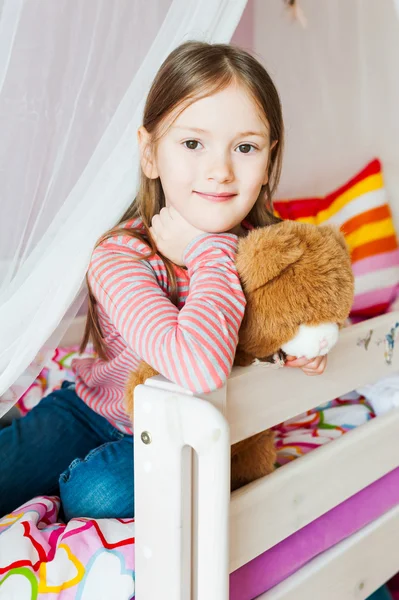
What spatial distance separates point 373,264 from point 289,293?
89 centimetres

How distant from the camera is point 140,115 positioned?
0.94 m

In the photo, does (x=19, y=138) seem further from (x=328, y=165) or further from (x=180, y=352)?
(x=328, y=165)

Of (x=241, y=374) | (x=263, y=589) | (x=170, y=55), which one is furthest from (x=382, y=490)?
(x=170, y=55)

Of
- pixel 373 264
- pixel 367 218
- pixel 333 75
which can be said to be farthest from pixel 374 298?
pixel 333 75

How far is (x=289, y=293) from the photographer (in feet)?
2.74

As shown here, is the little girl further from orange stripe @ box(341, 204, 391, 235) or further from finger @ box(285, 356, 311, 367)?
orange stripe @ box(341, 204, 391, 235)

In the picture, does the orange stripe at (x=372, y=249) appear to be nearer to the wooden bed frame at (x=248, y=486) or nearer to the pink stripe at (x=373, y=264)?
the pink stripe at (x=373, y=264)

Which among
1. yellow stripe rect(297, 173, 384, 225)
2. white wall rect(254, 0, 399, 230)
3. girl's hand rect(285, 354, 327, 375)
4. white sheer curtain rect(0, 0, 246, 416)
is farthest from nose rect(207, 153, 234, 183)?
yellow stripe rect(297, 173, 384, 225)

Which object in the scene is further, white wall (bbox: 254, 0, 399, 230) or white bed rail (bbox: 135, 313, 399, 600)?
white wall (bbox: 254, 0, 399, 230)

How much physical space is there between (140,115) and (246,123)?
0.50 ft

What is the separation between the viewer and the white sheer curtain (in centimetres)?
84

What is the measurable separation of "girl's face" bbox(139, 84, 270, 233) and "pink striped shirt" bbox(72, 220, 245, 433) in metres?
0.04

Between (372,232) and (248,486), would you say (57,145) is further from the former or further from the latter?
(372,232)

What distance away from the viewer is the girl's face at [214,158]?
Result: 0.90 metres
